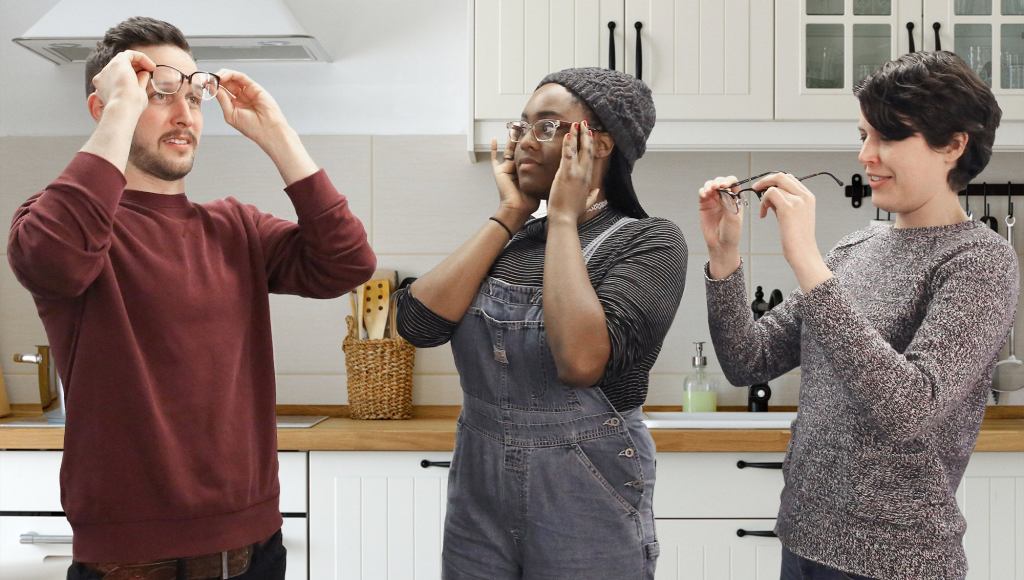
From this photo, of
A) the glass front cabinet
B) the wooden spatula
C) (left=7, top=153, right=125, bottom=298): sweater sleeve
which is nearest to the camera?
(left=7, top=153, right=125, bottom=298): sweater sleeve

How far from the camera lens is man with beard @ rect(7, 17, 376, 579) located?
43.6 inches

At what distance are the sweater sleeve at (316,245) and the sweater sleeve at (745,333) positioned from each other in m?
0.50

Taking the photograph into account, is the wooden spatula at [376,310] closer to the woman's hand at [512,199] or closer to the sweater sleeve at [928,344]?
the woman's hand at [512,199]

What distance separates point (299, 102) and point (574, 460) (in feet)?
5.92

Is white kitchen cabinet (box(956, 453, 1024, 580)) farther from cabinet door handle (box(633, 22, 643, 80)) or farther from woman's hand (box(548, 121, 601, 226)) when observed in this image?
woman's hand (box(548, 121, 601, 226))

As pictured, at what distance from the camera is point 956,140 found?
3.90ft

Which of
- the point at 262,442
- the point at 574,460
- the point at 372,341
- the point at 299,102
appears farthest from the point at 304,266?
the point at 299,102

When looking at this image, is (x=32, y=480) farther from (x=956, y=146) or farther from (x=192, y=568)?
(x=956, y=146)

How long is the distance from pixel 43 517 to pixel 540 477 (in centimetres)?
143

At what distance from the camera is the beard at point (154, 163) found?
1218mm

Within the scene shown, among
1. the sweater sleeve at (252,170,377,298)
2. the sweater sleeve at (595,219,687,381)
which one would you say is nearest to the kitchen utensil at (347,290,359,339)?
the sweater sleeve at (252,170,377,298)

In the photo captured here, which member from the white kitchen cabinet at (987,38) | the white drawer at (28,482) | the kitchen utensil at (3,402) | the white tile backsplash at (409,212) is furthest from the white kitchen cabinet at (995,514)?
the kitchen utensil at (3,402)

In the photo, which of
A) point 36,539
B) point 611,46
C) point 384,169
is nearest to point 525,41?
point 611,46

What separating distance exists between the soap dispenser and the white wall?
0.91 meters
